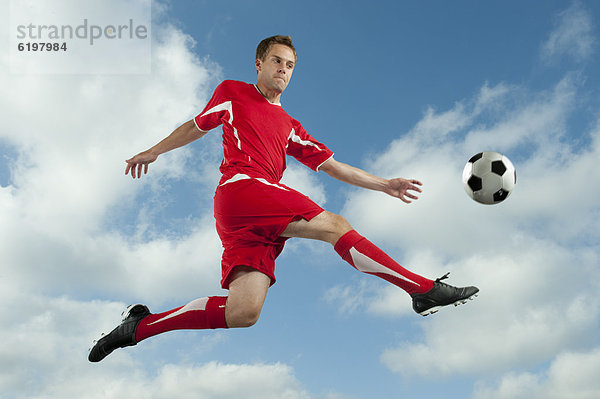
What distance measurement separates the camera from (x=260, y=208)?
5.39 metres

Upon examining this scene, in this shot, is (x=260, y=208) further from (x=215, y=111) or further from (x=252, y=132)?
(x=215, y=111)

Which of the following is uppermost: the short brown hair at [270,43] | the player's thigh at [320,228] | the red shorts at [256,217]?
the short brown hair at [270,43]

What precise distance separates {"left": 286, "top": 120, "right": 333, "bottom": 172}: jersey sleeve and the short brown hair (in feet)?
2.74

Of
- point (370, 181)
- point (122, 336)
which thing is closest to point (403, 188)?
point (370, 181)

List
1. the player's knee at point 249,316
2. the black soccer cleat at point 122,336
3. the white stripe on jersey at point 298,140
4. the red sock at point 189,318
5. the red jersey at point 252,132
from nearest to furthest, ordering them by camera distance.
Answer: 1. the player's knee at point 249,316
2. the red sock at point 189,318
3. the red jersey at point 252,132
4. the black soccer cleat at point 122,336
5. the white stripe on jersey at point 298,140

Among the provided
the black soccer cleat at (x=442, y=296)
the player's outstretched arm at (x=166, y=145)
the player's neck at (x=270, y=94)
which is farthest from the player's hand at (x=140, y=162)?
the black soccer cleat at (x=442, y=296)

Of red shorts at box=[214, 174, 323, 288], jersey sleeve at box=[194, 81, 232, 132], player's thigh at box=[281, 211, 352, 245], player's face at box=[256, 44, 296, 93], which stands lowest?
player's thigh at box=[281, 211, 352, 245]

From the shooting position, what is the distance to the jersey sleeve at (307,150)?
632 centimetres

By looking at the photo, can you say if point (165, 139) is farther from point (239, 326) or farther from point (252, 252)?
point (239, 326)

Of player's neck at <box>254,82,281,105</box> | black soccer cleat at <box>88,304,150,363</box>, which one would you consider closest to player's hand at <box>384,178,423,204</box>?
player's neck at <box>254,82,281,105</box>

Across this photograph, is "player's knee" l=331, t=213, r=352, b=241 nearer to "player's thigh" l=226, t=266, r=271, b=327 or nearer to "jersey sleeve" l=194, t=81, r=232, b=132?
"player's thigh" l=226, t=266, r=271, b=327

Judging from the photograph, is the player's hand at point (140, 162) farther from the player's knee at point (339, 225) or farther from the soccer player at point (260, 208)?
the player's knee at point (339, 225)

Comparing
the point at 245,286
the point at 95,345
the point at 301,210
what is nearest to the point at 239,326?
the point at 245,286

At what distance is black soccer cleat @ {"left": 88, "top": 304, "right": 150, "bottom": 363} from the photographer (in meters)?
6.02
